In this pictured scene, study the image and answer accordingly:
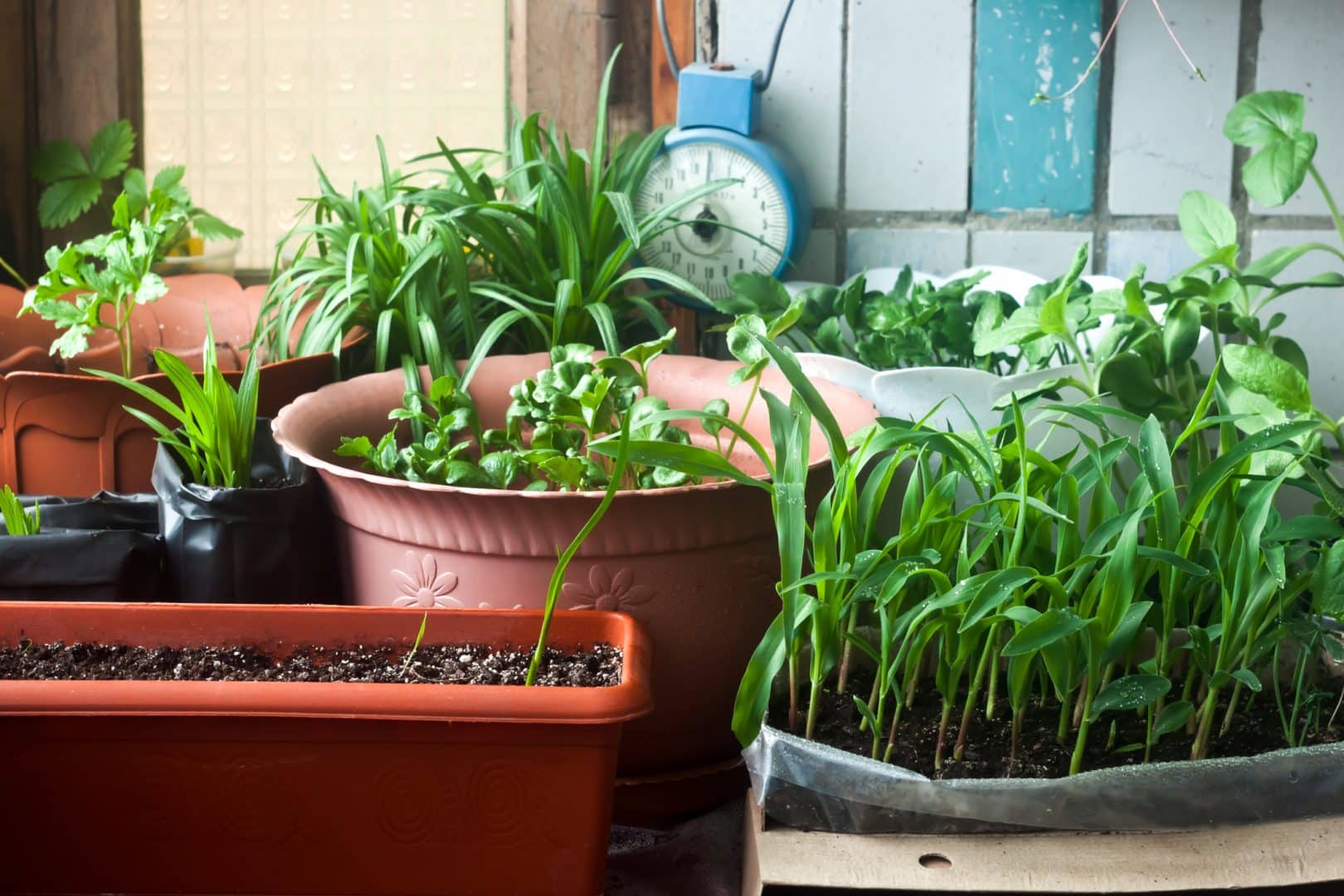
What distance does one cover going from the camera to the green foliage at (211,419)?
1.01 m

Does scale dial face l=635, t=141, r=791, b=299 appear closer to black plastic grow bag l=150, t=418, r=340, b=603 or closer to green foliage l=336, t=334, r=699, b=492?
green foliage l=336, t=334, r=699, b=492

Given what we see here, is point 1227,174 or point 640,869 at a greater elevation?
point 1227,174

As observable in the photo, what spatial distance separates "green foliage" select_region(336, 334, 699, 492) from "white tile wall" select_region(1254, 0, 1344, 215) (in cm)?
95

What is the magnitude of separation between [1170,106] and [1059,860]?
107 cm

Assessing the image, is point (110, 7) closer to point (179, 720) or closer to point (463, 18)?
point (463, 18)

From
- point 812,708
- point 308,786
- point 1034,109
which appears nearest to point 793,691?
point 812,708

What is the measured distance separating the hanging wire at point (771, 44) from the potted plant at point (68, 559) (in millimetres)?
917

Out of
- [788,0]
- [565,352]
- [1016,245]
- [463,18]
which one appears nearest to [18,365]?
[565,352]

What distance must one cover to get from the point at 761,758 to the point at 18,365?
986 millimetres

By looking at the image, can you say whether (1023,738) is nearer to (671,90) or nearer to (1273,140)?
(1273,140)

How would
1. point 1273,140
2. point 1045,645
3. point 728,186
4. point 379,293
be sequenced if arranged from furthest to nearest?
1. point 728,186
2. point 379,293
3. point 1273,140
4. point 1045,645

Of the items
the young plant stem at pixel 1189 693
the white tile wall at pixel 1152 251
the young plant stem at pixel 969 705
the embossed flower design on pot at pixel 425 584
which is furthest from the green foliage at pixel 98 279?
the white tile wall at pixel 1152 251

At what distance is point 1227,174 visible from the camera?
149 centimetres

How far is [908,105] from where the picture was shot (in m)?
1.54
